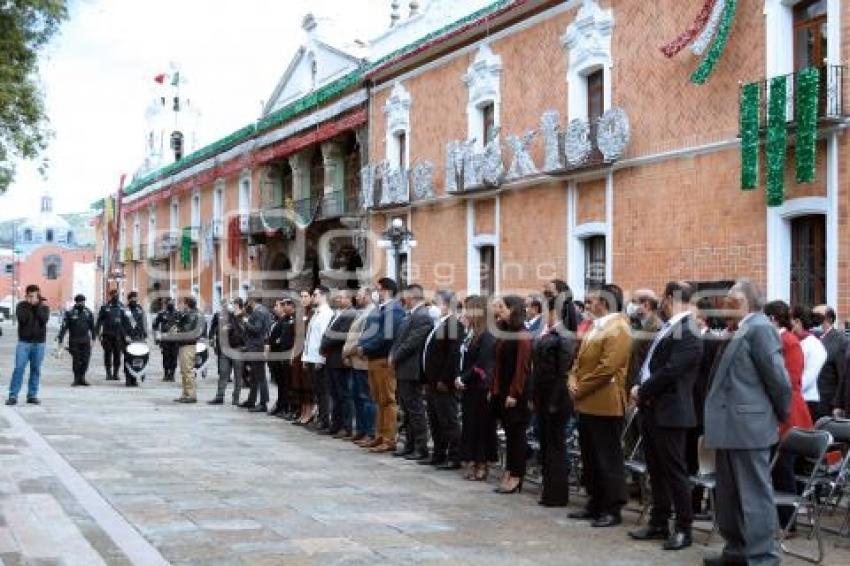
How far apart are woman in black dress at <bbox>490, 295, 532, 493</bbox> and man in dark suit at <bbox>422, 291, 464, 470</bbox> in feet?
3.73

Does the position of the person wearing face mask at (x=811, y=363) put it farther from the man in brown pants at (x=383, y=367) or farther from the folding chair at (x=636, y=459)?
the man in brown pants at (x=383, y=367)

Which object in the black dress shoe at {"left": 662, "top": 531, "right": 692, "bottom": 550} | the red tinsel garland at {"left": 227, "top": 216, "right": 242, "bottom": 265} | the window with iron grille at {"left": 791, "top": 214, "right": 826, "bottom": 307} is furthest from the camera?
the red tinsel garland at {"left": 227, "top": 216, "right": 242, "bottom": 265}

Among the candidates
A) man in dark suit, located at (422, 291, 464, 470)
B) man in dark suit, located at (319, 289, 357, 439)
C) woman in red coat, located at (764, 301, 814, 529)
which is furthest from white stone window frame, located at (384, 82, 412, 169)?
woman in red coat, located at (764, 301, 814, 529)

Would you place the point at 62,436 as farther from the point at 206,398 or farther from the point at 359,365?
the point at 206,398

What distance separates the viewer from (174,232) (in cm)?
4769

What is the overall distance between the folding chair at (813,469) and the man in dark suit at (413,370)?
4741 millimetres

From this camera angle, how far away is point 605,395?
8.41m

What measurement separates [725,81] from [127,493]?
1101cm

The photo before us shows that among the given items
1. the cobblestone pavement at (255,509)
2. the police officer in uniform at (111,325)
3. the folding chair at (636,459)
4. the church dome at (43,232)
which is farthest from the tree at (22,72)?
the church dome at (43,232)

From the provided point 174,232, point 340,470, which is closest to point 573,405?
point 340,470

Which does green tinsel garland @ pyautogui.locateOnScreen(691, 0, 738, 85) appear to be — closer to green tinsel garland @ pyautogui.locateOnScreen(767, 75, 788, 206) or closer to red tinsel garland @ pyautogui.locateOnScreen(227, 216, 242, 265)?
green tinsel garland @ pyautogui.locateOnScreen(767, 75, 788, 206)

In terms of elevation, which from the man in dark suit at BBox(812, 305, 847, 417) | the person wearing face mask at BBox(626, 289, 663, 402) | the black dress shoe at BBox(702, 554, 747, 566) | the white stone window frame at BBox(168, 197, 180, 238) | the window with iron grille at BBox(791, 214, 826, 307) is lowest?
the black dress shoe at BBox(702, 554, 747, 566)

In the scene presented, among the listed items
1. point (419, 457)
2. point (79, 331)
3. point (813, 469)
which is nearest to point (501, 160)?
point (79, 331)

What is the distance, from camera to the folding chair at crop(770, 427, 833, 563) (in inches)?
288
